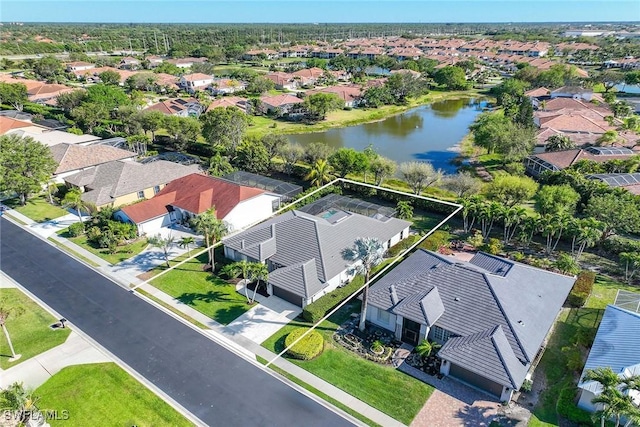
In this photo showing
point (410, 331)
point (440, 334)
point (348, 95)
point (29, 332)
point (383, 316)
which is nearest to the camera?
point (440, 334)

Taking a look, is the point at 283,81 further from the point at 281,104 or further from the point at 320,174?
the point at 320,174

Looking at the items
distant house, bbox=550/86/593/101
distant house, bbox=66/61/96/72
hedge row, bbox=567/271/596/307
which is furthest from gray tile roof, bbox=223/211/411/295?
distant house, bbox=66/61/96/72

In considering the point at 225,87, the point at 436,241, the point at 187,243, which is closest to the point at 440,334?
the point at 436,241

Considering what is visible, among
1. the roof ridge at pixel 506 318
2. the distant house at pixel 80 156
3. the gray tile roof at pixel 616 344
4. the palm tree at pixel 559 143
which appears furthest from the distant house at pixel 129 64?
the gray tile roof at pixel 616 344

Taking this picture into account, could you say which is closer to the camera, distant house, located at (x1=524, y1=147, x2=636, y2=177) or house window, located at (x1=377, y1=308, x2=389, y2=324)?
house window, located at (x1=377, y1=308, x2=389, y2=324)

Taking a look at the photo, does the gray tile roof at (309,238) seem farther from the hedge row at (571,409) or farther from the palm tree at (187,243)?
the hedge row at (571,409)

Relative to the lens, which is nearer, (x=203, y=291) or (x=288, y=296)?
(x=288, y=296)

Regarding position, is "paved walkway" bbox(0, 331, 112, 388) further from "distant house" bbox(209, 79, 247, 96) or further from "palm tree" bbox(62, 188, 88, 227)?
"distant house" bbox(209, 79, 247, 96)
